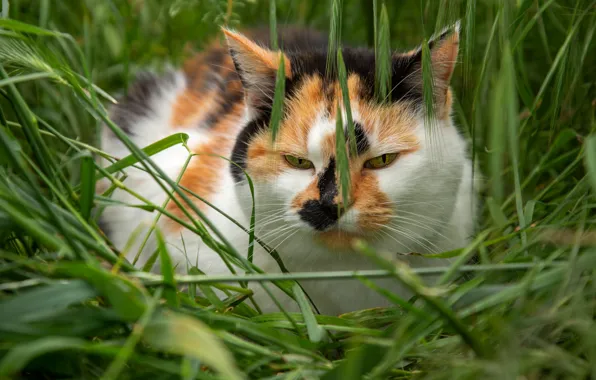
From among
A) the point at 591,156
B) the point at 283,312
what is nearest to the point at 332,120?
the point at 283,312

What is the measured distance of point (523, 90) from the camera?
163 cm

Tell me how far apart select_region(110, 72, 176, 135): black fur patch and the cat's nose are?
1.01 metres

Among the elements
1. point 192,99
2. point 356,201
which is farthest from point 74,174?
point 356,201

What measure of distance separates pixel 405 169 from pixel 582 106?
2.24 feet

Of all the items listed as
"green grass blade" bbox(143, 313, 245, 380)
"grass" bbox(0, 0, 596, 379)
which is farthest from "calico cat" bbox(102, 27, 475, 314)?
"green grass blade" bbox(143, 313, 245, 380)

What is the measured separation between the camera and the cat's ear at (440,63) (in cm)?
132

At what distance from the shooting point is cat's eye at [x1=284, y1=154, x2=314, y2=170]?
139cm

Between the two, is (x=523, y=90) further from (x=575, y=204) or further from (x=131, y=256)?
(x=131, y=256)

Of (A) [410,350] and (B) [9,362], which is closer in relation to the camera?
(B) [9,362]

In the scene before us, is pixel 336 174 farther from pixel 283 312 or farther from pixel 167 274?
pixel 167 274

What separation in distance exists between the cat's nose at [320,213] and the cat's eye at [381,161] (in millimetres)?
157

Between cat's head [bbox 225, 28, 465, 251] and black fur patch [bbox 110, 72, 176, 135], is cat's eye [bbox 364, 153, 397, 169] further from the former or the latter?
black fur patch [bbox 110, 72, 176, 135]

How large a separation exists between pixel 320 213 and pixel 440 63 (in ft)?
1.43

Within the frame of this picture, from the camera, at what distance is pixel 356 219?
1291 mm
